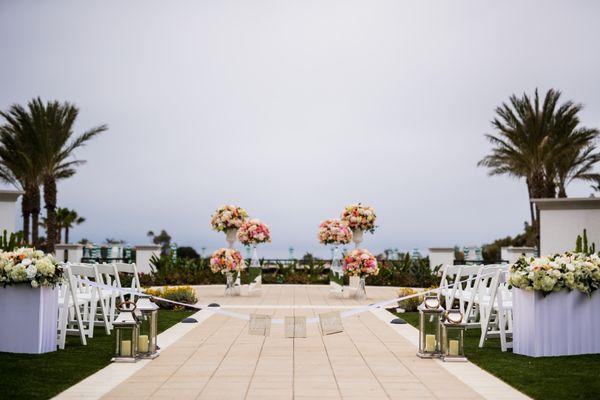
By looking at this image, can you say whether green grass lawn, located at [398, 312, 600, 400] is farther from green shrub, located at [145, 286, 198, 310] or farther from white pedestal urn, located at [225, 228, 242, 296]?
white pedestal urn, located at [225, 228, 242, 296]

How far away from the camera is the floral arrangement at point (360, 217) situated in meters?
19.1

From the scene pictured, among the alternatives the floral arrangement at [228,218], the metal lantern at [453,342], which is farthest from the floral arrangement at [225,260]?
the metal lantern at [453,342]

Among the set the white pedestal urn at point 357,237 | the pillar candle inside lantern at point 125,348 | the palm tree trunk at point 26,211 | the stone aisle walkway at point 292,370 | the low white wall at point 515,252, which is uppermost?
the palm tree trunk at point 26,211

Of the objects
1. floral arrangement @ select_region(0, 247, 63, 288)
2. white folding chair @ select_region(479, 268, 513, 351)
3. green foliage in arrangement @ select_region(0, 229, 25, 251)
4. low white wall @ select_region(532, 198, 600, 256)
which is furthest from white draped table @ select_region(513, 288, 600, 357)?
low white wall @ select_region(532, 198, 600, 256)

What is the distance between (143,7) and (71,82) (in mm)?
4993

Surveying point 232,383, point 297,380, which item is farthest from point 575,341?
point 232,383

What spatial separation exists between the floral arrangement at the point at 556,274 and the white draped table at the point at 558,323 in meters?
0.13

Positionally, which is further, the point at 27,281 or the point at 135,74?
the point at 135,74

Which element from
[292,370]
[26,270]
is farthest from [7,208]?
[292,370]

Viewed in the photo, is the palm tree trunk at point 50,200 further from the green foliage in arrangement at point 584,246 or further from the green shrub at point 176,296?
the green foliage in arrangement at point 584,246

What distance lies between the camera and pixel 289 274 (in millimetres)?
26328

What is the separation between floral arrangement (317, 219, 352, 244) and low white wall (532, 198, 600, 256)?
5.18 m

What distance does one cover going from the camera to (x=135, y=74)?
26656 mm

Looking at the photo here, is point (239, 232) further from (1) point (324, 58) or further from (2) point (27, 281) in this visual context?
(2) point (27, 281)
